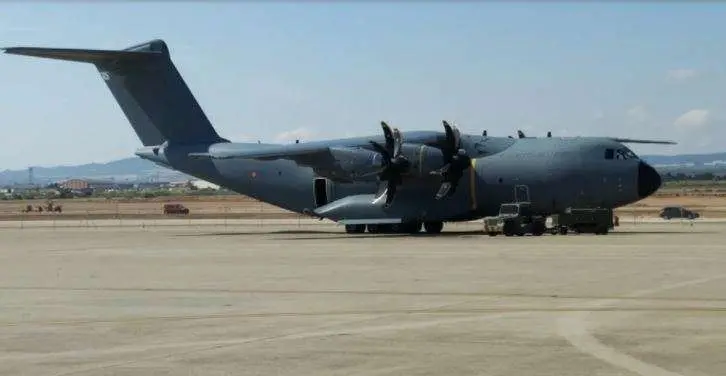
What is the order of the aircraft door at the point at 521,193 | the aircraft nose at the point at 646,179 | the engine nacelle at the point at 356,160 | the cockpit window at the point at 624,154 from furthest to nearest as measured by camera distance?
1. the engine nacelle at the point at 356,160
2. the aircraft door at the point at 521,193
3. the cockpit window at the point at 624,154
4. the aircraft nose at the point at 646,179

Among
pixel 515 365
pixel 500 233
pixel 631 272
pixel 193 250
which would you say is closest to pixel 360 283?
pixel 631 272

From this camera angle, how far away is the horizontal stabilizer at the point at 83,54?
157 feet

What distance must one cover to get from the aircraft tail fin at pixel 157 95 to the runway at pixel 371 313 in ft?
68.6

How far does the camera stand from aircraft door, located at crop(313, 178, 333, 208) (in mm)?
51219

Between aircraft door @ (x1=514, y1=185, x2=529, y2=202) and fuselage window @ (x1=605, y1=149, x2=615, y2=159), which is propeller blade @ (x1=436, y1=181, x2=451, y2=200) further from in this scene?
fuselage window @ (x1=605, y1=149, x2=615, y2=159)

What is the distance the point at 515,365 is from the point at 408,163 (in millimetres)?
35584

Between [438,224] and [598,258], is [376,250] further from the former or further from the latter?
[438,224]

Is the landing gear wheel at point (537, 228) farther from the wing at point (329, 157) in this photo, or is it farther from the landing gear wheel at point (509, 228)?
the wing at point (329, 157)

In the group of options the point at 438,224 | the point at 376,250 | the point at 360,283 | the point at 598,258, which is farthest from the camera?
the point at 438,224

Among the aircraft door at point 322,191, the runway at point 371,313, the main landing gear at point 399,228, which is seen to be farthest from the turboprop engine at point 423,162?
the runway at point 371,313

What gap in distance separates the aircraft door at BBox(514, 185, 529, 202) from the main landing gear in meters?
4.53

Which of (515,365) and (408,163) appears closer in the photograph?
(515,365)

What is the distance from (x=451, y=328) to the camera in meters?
15.3

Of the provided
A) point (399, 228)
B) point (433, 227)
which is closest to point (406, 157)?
point (433, 227)
